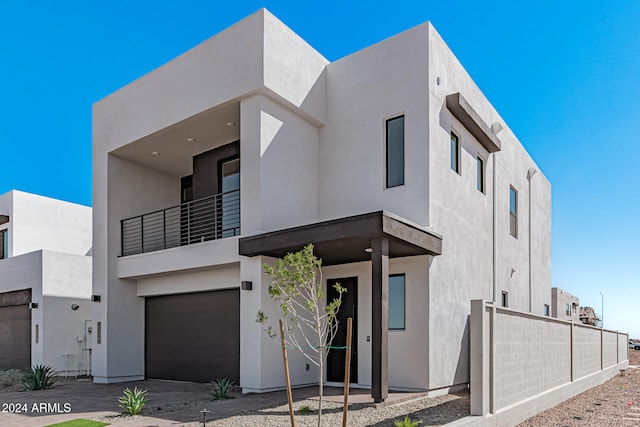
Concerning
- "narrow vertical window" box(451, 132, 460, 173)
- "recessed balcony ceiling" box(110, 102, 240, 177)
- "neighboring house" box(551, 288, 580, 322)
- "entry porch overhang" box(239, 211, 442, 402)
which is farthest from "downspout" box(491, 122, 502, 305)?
"neighboring house" box(551, 288, 580, 322)

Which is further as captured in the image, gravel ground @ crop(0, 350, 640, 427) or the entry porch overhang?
the entry porch overhang

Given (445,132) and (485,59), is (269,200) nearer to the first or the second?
(445,132)

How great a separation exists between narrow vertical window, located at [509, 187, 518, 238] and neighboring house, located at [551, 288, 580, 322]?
8569mm

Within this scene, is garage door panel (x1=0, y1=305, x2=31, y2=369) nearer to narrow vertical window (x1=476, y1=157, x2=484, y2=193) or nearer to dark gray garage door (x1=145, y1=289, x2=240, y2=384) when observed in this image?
dark gray garage door (x1=145, y1=289, x2=240, y2=384)

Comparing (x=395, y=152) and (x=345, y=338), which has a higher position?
(x=395, y=152)

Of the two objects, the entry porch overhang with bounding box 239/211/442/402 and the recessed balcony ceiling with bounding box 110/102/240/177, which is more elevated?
the recessed balcony ceiling with bounding box 110/102/240/177

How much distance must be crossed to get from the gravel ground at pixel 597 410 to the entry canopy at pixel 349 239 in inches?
146

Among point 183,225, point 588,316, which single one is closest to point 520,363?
point 183,225

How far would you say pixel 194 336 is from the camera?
13.5 meters

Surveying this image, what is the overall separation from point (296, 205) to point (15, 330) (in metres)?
12.9

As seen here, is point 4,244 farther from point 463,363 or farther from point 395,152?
point 463,363

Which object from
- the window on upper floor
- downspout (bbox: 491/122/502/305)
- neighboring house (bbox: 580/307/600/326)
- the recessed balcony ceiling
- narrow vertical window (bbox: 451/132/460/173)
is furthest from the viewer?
neighboring house (bbox: 580/307/600/326)

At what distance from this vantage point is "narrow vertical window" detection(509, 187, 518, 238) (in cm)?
1727

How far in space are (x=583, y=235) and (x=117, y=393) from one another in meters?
21.7
